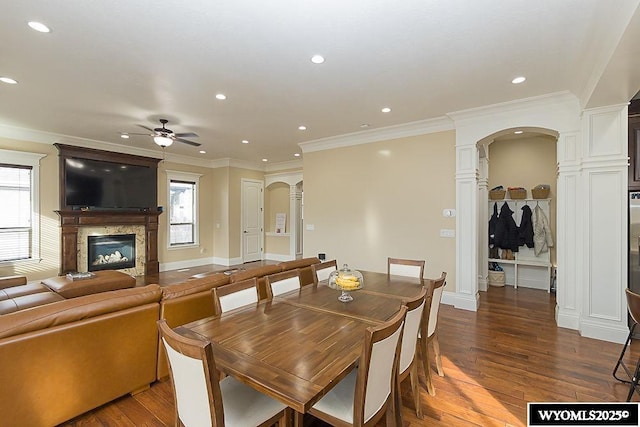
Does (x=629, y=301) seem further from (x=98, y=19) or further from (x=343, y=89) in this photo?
(x=98, y=19)

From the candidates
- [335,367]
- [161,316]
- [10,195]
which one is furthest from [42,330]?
[10,195]

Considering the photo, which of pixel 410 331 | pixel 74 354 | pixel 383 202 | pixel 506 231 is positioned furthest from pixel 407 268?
pixel 506 231

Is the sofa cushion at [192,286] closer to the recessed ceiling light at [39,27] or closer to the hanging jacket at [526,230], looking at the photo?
the recessed ceiling light at [39,27]

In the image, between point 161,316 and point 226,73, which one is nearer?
point 161,316

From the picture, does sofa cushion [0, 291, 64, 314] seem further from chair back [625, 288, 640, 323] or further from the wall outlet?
chair back [625, 288, 640, 323]

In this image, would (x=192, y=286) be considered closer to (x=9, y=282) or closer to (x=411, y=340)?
(x=411, y=340)

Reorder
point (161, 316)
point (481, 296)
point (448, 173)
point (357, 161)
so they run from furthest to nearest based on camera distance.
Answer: point (357, 161)
point (481, 296)
point (448, 173)
point (161, 316)

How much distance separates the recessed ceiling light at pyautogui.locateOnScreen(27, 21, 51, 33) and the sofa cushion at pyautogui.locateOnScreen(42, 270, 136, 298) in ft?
9.09

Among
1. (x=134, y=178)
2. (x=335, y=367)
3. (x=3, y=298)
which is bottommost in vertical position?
(x=3, y=298)

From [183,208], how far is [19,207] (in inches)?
122

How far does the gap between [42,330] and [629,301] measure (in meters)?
4.12

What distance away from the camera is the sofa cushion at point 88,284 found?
3551mm

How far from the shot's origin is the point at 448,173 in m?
→ 4.59

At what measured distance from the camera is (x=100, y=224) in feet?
20.1
